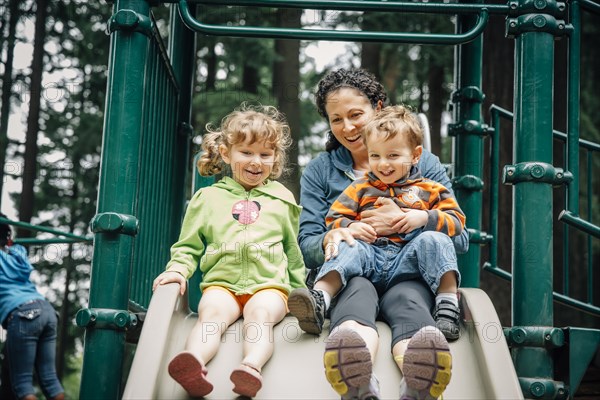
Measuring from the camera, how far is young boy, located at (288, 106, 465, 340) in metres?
2.70

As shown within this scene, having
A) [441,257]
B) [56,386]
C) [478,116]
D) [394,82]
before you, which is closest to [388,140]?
[441,257]

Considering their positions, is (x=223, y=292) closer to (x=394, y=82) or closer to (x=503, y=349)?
(x=503, y=349)

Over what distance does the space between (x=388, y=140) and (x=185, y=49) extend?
1688mm

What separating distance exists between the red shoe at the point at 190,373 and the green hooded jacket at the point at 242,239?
0.56 meters

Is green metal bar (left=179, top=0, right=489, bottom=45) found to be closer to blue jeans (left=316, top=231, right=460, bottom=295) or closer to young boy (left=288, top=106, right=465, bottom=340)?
young boy (left=288, top=106, right=465, bottom=340)

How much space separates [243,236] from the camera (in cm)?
295

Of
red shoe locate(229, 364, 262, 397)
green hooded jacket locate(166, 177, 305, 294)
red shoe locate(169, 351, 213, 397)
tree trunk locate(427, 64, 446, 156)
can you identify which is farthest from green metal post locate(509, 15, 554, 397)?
tree trunk locate(427, 64, 446, 156)

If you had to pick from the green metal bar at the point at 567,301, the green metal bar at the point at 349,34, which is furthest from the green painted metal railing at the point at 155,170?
the green metal bar at the point at 567,301

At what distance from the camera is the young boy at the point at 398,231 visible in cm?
270

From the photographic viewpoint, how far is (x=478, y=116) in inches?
165

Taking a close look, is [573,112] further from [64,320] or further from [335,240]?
[64,320]

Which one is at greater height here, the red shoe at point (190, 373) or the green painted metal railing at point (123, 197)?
the green painted metal railing at point (123, 197)

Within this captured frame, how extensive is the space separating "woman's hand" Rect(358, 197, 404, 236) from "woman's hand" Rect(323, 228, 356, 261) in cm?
10

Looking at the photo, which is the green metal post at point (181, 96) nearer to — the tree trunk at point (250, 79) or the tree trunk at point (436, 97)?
Result: the tree trunk at point (250, 79)
